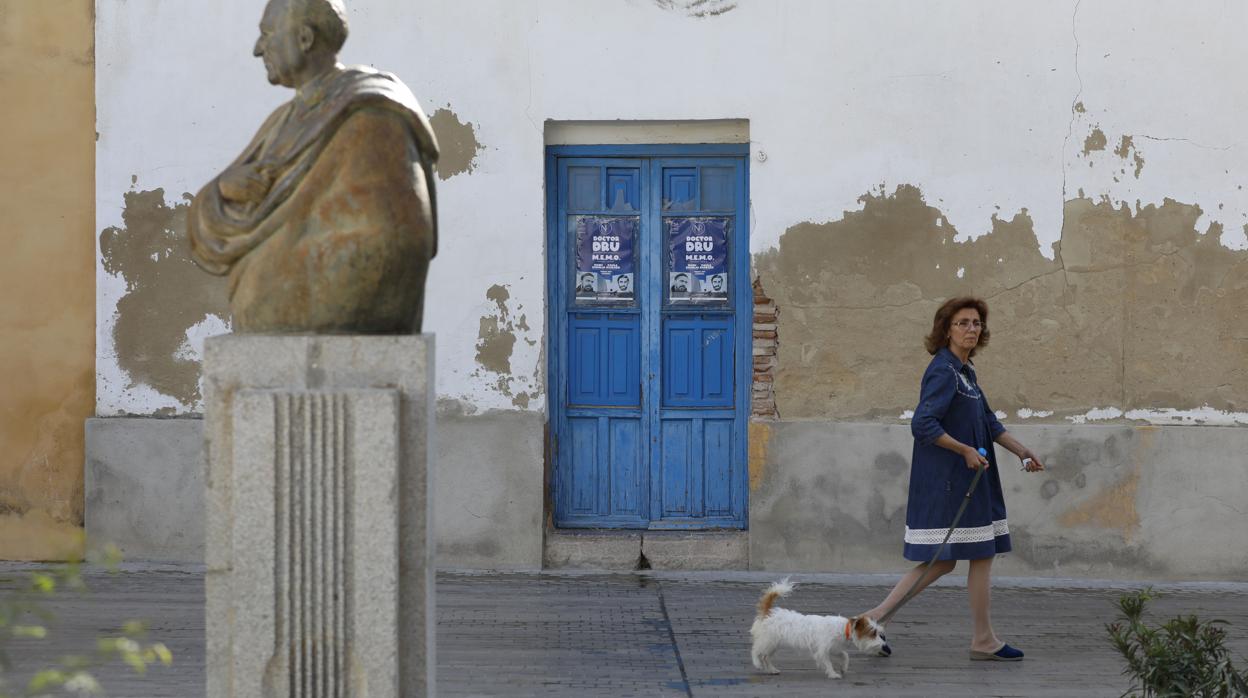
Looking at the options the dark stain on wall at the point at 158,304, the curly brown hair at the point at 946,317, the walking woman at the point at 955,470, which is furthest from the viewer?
the dark stain on wall at the point at 158,304

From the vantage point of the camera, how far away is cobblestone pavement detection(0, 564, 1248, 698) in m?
6.94

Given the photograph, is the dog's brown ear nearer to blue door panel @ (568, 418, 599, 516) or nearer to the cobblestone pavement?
the cobblestone pavement

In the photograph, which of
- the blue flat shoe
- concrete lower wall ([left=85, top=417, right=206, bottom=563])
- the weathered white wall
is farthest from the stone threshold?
the blue flat shoe

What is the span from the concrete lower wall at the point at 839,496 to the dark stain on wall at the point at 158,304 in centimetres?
31

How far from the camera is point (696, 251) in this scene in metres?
9.73

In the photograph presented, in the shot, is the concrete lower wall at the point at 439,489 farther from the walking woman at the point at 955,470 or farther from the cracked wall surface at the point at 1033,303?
the walking woman at the point at 955,470

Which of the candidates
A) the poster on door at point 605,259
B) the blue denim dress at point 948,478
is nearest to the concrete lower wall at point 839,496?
the poster on door at point 605,259

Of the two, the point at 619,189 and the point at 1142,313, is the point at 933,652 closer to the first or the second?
the point at 1142,313

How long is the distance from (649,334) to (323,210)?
5.10m

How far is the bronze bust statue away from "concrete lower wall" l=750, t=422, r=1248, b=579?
494cm

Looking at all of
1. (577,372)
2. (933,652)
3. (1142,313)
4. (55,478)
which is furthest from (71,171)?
(1142,313)

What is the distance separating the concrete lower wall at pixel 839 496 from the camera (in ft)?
30.9

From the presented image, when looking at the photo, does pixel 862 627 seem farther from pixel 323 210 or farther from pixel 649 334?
pixel 323 210

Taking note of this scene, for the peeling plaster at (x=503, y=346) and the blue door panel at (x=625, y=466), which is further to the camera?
the blue door panel at (x=625, y=466)
